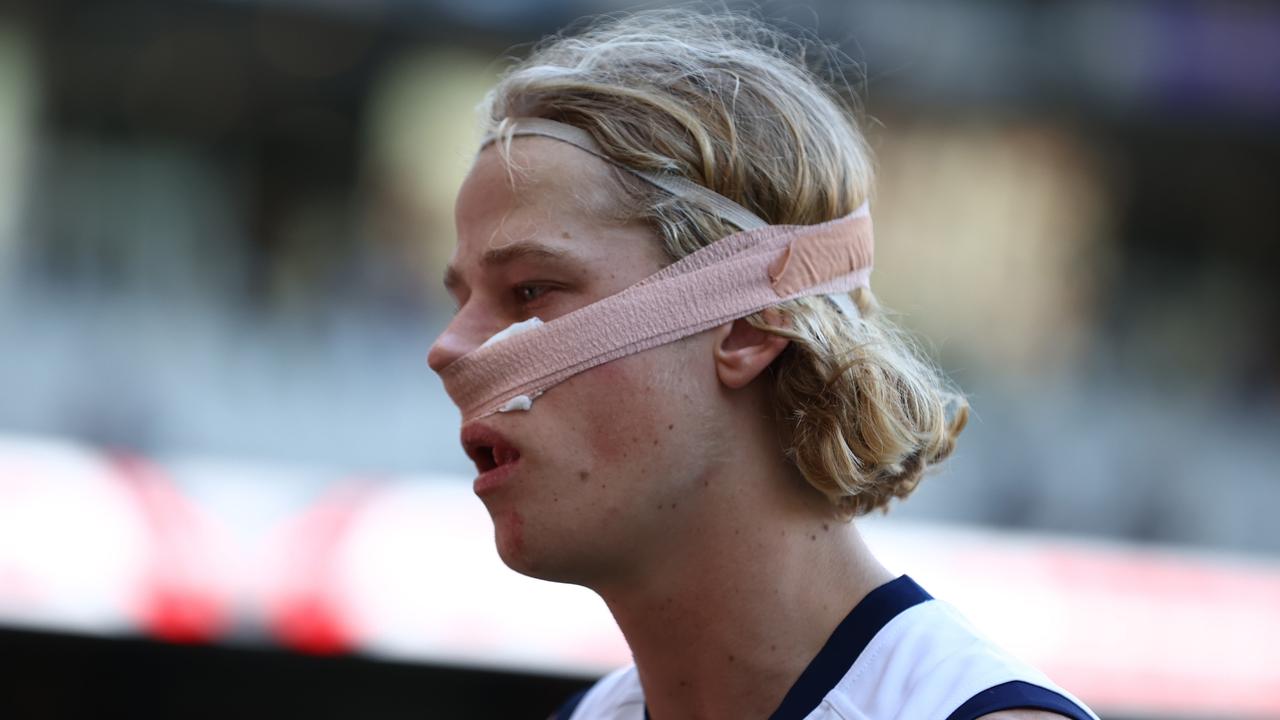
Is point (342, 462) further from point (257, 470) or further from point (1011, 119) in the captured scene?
Answer: point (1011, 119)

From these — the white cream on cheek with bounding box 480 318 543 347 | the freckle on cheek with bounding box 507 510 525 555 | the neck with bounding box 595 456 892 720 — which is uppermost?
the white cream on cheek with bounding box 480 318 543 347

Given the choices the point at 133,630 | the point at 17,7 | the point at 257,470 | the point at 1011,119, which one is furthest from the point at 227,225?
the point at 1011,119

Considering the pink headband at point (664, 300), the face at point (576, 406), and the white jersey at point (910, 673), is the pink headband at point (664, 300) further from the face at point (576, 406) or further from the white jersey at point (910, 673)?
the white jersey at point (910, 673)

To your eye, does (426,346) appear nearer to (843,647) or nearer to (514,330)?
(514,330)

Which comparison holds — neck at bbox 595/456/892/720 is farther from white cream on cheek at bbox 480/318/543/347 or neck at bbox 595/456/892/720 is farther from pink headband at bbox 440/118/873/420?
white cream on cheek at bbox 480/318/543/347

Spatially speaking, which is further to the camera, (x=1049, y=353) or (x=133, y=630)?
(x=1049, y=353)

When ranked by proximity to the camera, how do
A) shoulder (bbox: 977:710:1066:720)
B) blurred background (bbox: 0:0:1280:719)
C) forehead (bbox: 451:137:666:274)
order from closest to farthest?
shoulder (bbox: 977:710:1066:720) < forehead (bbox: 451:137:666:274) < blurred background (bbox: 0:0:1280:719)

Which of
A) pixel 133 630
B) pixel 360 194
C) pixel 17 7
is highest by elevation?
pixel 17 7

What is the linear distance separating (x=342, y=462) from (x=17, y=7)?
669 cm

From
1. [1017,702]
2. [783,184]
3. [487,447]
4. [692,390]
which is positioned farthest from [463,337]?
[1017,702]

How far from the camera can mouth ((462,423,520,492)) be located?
8.93ft

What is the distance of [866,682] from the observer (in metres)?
2.61

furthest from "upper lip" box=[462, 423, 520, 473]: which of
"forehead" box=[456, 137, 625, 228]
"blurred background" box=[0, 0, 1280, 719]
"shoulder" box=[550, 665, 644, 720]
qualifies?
"blurred background" box=[0, 0, 1280, 719]

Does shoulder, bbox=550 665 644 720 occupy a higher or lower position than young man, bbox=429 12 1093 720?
lower
